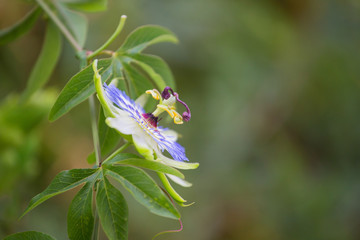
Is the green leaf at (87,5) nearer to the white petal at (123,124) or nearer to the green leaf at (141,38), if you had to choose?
the green leaf at (141,38)

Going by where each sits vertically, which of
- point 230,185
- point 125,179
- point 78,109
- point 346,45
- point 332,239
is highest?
point 125,179

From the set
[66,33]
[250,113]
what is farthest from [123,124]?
[250,113]

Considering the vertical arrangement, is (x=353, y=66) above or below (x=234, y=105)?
below

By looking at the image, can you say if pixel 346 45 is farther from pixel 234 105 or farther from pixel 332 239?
pixel 332 239

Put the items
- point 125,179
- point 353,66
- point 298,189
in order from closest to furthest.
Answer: point 125,179 → point 298,189 → point 353,66

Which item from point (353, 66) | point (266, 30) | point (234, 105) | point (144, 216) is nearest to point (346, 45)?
point (353, 66)

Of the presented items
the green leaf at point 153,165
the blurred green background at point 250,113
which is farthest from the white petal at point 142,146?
the blurred green background at point 250,113

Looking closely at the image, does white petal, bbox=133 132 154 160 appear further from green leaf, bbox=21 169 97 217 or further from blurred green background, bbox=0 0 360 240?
blurred green background, bbox=0 0 360 240

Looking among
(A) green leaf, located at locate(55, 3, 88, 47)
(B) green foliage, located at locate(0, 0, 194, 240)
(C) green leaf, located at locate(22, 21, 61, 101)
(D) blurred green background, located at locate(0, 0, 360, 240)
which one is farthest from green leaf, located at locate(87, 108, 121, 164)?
(D) blurred green background, located at locate(0, 0, 360, 240)
